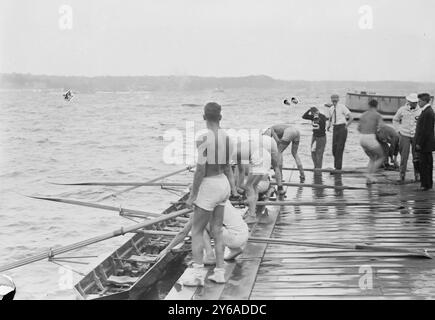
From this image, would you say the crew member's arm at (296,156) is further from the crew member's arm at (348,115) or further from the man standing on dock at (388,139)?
the man standing on dock at (388,139)

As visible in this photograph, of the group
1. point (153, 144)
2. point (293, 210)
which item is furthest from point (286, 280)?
point (153, 144)

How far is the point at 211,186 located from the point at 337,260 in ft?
6.59

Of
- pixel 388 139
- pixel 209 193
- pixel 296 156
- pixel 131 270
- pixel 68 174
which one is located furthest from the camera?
pixel 68 174

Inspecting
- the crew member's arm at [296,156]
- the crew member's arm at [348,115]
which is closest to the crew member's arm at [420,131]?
the crew member's arm at [348,115]

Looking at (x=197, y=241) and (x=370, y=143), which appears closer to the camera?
(x=197, y=241)

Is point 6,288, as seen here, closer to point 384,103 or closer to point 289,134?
point 289,134

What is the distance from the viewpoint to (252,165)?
8.61m

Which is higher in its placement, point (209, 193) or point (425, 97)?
point (425, 97)

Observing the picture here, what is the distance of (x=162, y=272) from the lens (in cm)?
751

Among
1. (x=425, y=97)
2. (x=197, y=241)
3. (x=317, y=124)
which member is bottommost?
(x=197, y=241)

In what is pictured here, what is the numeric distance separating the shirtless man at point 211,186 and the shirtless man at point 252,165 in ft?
8.27

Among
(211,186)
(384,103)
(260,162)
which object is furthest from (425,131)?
(384,103)

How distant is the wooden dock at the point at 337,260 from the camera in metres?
5.58
